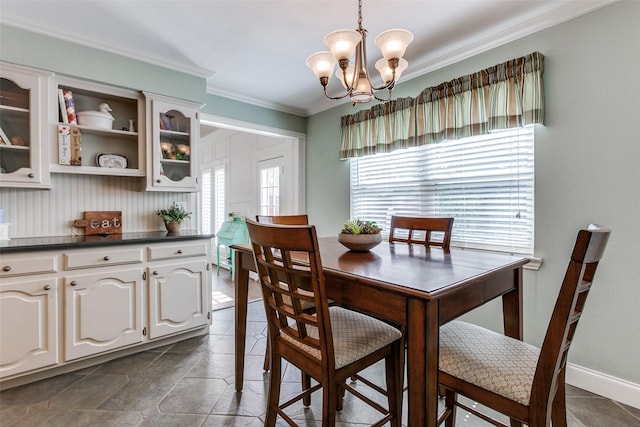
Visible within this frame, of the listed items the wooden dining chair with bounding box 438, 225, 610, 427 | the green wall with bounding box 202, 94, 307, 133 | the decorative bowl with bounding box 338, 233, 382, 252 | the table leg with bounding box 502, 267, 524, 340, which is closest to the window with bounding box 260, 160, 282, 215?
the green wall with bounding box 202, 94, 307, 133

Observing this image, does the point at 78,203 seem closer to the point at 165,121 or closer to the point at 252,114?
the point at 165,121

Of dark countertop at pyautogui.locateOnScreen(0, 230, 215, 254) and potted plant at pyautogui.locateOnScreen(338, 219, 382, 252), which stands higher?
potted plant at pyautogui.locateOnScreen(338, 219, 382, 252)

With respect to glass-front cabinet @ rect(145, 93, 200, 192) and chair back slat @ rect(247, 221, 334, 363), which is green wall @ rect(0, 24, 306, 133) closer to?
glass-front cabinet @ rect(145, 93, 200, 192)

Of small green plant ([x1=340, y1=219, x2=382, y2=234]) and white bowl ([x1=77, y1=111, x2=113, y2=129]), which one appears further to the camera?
white bowl ([x1=77, y1=111, x2=113, y2=129])

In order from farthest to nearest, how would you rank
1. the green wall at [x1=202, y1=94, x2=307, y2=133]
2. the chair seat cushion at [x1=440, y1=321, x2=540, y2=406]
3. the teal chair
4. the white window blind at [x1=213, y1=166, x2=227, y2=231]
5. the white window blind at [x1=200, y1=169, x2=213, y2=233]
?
the white window blind at [x1=200, y1=169, x2=213, y2=233] → the white window blind at [x1=213, y1=166, x2=227, y2=231] → the teal chair → the green wall at [x1=202, y1=94, x2=307, y2=133] → the chair seat cushion at [x1=440, y1=321, x2=540, y2=406]

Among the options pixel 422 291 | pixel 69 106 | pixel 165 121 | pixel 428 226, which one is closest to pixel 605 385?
pixel 428 226

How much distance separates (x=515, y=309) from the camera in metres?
1.47

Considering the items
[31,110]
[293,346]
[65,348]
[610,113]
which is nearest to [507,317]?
[293,346]

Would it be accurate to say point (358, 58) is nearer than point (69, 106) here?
Yes

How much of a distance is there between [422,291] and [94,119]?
2816mm

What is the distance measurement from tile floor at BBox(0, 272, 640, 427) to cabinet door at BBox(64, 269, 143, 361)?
0.63ft

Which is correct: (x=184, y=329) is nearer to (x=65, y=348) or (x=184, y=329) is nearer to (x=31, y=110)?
(x=65, y=348)

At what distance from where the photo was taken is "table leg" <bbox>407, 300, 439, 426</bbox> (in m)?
0.96

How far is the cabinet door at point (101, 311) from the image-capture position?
6.91 feet
